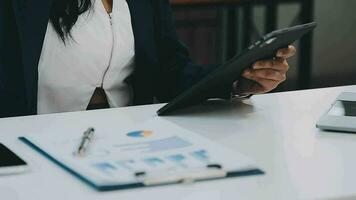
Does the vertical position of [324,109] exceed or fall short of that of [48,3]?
it falls short

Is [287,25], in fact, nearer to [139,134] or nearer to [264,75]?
[264,75]

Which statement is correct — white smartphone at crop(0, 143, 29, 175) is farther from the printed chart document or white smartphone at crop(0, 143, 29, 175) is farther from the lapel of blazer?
the lapel of blazer

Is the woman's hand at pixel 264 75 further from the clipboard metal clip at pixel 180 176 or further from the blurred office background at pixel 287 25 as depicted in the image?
the blurred office background at pixel 287 25

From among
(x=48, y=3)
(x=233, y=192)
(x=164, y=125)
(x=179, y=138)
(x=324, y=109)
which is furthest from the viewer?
(x=48, y=3)

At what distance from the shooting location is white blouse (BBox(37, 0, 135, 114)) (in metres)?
1.54

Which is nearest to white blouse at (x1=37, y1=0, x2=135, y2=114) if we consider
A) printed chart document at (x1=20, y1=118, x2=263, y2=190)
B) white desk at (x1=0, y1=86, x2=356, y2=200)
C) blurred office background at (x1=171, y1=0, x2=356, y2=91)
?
white desk at (x1=0, y1=86, x2=356, y2=200)

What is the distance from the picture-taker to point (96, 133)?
43.2 inches

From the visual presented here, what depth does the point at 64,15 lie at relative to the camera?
1536mm

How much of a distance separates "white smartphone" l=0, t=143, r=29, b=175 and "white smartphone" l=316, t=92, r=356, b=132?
49 centimetres

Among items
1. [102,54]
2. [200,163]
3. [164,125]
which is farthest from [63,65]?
[200,163]

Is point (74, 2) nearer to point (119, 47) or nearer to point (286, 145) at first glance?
point (119, 47)

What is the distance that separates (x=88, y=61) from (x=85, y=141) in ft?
1.89

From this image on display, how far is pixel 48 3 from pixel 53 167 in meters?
0.64

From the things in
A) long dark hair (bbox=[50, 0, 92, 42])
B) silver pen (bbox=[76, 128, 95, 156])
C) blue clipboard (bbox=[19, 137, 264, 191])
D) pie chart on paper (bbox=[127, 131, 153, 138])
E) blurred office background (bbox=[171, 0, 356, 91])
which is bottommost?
blurred office background (bbox=[171, 0, 356, 91])
